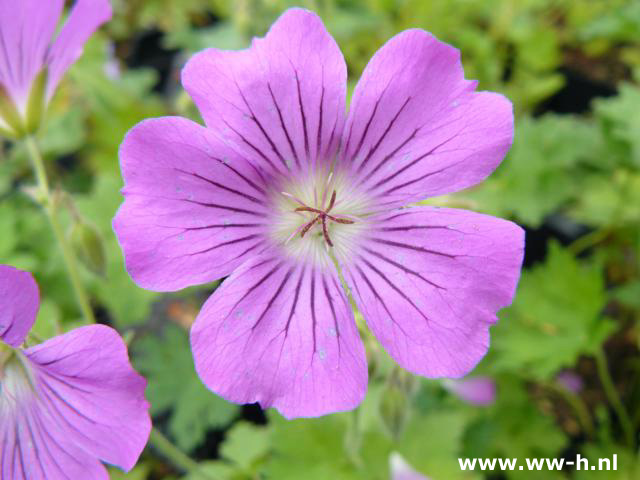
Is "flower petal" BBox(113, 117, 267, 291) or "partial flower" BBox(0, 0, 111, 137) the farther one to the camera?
"partial flower" BBox(0, 0, 111, 137)

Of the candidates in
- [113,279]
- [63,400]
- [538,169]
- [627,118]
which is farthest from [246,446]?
[627,118]

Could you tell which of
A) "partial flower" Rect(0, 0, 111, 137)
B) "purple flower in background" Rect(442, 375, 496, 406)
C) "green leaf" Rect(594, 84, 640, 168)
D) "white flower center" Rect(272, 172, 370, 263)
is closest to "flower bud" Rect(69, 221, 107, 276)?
"partial flower" Rect(0, 0, 111, 137)

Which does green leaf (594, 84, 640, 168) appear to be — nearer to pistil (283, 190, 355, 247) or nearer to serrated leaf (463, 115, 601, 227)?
serrated leaf (463, 115, 601, 227)

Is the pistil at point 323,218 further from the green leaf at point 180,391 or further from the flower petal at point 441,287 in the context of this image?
the green leaf at point 180,391

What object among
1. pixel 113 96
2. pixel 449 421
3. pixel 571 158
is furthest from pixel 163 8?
pixel 449 421

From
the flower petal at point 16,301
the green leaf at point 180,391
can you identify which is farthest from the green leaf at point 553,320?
the flower petal at point 16,301

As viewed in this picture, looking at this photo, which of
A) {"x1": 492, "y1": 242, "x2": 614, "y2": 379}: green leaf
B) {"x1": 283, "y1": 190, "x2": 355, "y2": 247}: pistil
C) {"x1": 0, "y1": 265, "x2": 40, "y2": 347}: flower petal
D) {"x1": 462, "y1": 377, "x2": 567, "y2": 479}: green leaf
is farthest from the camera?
{"x1": 462, "y1": 377, "x2": 567, "y2": 479}: green leaf

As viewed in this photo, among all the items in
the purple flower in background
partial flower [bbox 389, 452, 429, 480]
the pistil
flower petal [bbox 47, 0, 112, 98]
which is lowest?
the purple flower in background

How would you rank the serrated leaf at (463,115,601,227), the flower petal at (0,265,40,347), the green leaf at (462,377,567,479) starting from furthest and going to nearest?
the serrated leaf at (463,115,601,227) → the green leaf at (462,377,567,479) → the flower petal at (0,265,40,347)
